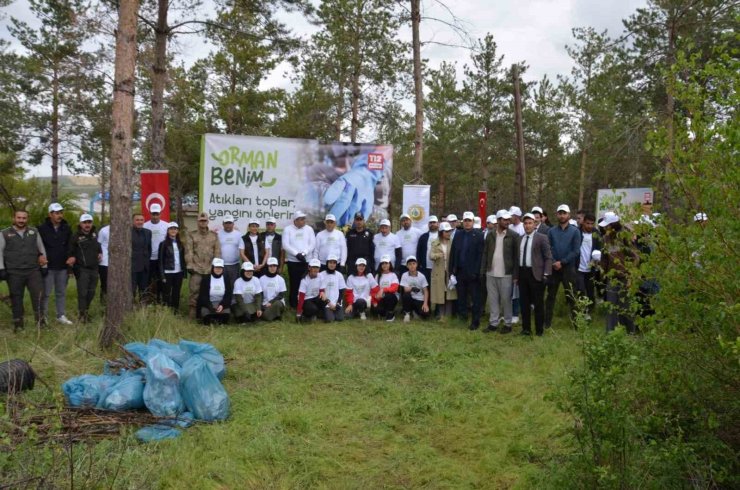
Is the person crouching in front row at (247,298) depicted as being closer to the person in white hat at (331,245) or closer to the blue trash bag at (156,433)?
the person in white hat at (331,245)

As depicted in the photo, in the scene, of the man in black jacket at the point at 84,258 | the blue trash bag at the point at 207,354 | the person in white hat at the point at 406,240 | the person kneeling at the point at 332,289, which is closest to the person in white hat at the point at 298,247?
the person kneeling at the point at 332,289

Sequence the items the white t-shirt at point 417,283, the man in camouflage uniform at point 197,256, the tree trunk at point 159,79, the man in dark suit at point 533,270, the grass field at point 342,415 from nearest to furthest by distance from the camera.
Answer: the grass field at point 342,415 → the man in dark suit at point 533,270 → the man in camouflage uniform at point 197,256 → the white t-shirt at point 417,283 → the tree trunk at point 159,79

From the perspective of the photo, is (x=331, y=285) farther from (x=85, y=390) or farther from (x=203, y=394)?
(x=85, y=390)

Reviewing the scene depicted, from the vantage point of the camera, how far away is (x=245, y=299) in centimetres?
924

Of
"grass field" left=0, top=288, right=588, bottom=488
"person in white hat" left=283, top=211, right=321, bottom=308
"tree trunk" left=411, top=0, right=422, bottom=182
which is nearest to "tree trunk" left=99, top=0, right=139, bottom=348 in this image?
"grass field" left=0, top=288, right=588, bottom=488

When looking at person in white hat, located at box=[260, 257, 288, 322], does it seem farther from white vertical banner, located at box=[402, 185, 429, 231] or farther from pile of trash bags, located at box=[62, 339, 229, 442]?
pile of trash bags, located at box=[62, 339, 229, 442]

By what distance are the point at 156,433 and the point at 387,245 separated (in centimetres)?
642

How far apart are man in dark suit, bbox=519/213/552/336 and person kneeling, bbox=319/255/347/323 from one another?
10.1ft

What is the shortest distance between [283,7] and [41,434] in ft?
30.3

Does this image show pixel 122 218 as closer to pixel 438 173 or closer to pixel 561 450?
pixel 561 450

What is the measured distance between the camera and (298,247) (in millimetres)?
10023

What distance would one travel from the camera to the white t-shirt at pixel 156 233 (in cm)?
952

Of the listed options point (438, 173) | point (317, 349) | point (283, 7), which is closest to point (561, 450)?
point (317, 349)

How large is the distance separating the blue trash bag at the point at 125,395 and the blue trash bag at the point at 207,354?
693 millimetres
